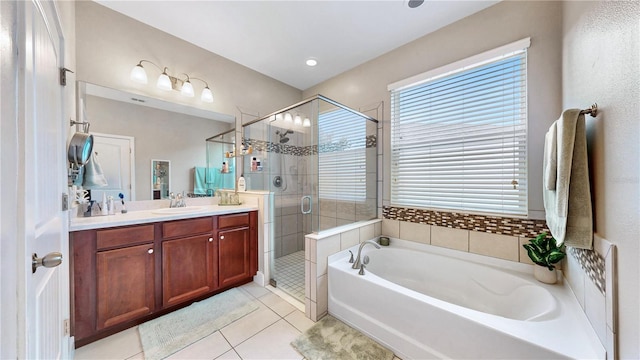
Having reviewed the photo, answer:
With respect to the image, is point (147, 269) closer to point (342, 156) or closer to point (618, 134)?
point (342, 156)

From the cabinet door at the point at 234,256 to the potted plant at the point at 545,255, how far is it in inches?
99.0

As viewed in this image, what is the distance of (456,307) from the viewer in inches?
50.5

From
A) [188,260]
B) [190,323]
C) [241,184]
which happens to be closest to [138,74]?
[241,184]

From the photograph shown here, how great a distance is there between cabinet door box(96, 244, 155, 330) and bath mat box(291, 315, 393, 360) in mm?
1242

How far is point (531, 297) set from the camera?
1521 mm

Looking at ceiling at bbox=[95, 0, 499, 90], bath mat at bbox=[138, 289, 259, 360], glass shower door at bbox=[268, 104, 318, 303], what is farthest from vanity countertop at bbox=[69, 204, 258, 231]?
ceiling at bbox=[95, 0, 499, 90]

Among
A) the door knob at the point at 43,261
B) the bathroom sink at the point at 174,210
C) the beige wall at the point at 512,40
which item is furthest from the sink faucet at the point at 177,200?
the beige wall at the point at 512,40

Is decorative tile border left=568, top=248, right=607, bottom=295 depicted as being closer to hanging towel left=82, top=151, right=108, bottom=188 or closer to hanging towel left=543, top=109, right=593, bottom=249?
hanging towel left=543, top=109, right=593, bottom=249

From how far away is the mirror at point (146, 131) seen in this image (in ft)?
6.15

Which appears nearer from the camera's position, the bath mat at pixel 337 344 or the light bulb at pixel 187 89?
the bath mat at pixel 337 344

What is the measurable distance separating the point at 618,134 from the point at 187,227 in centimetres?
270

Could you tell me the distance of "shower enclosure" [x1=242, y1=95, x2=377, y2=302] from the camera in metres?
2.21

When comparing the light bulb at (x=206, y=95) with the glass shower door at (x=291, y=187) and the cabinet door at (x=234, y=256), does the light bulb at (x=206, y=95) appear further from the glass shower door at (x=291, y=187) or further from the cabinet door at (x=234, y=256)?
the cabinet door at (x=234, y=256)

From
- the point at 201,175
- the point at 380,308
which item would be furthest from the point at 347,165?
the point at 201,175
